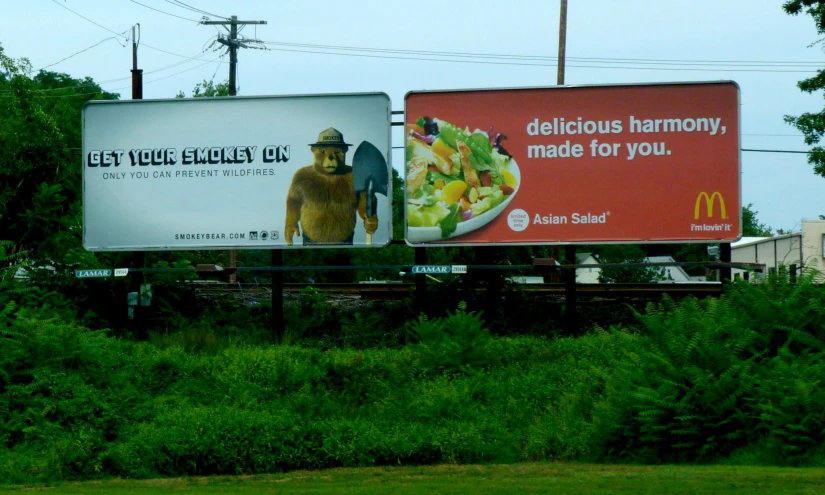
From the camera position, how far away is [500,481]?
1048 cm

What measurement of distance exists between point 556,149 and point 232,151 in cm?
632

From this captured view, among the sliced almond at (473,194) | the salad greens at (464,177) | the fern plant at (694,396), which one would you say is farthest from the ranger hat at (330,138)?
the fern plant at (694,396)

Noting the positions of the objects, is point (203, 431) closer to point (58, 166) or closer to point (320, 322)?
point (320, 322)

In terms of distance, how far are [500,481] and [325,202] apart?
9970 mm

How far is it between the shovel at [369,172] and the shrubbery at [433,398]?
3.43m

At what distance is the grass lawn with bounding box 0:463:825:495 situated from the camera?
945cm

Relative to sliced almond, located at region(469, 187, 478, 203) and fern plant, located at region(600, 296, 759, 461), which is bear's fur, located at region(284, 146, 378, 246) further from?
fern plant, located at region(600, 296, 759, 461)

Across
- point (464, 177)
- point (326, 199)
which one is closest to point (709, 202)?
point (464, 177)

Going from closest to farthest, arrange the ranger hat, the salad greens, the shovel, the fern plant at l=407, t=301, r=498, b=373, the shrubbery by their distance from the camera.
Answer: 1. the shrubbery
2. the fern plant at l=407, t=301, r=498, b=373
3. the salad greens
4. the shovel
5. the ranger hat

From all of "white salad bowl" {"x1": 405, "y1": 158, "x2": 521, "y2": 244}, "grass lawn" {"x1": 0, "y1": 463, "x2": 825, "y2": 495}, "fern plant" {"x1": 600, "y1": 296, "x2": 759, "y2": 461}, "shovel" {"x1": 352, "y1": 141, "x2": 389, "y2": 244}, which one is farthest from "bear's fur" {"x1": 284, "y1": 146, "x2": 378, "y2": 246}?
"grass lawn" {"x1": 0, "y1": 463, "x2": 825, "y2": 495}

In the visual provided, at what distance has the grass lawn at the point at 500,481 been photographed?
9.45 meters

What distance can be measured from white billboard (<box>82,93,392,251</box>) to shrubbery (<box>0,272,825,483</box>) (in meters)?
3.37

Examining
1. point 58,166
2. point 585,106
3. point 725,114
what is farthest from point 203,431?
point 58,166

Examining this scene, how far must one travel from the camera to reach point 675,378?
1244 centimetres
